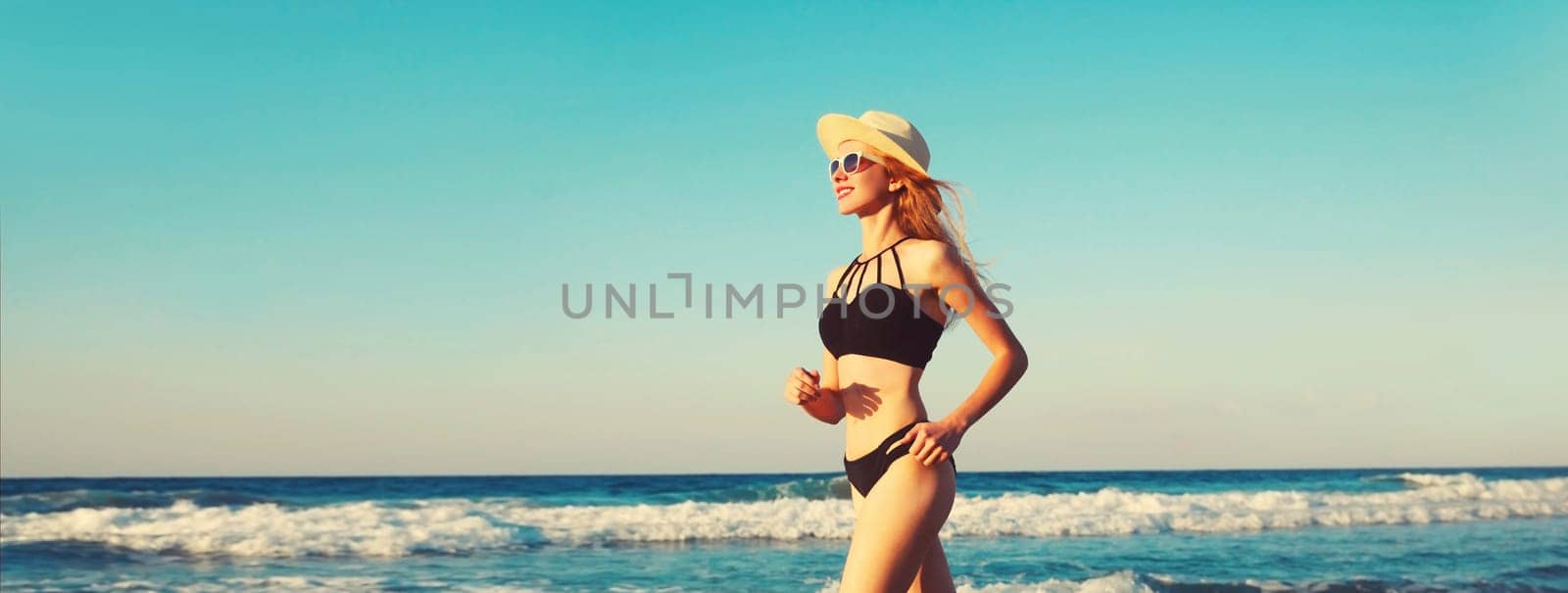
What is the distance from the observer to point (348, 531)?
55.7 feet

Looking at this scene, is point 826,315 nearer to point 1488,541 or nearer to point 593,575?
point 593,575

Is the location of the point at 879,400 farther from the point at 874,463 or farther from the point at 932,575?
the point at 932,575

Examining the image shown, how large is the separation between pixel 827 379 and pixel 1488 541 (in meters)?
15.3

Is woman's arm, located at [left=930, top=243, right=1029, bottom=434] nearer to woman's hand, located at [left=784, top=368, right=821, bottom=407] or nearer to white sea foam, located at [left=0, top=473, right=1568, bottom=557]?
woman's hand, located at [left=784, top=368, right=821, bottom=407]

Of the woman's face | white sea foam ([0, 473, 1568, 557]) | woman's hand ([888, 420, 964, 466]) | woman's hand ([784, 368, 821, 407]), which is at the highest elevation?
the woman's face

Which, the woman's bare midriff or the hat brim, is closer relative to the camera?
the woman's bare midriff

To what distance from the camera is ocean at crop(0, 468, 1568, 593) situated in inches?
479

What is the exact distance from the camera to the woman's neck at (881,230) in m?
3.53

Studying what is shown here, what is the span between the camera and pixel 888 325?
3328 mm

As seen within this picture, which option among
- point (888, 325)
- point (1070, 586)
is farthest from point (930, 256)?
point (1070, 586)

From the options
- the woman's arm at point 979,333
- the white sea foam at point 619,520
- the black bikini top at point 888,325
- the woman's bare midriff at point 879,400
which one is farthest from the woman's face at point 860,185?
the white sea foam at point 619,520

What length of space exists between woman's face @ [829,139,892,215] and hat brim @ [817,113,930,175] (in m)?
0.03

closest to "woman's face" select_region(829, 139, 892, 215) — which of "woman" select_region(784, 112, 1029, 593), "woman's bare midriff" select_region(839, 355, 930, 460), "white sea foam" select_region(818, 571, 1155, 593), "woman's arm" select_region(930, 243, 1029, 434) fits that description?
"woman" select_region(784, 112, 1029, 593)

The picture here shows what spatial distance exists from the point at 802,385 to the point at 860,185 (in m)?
0.61
